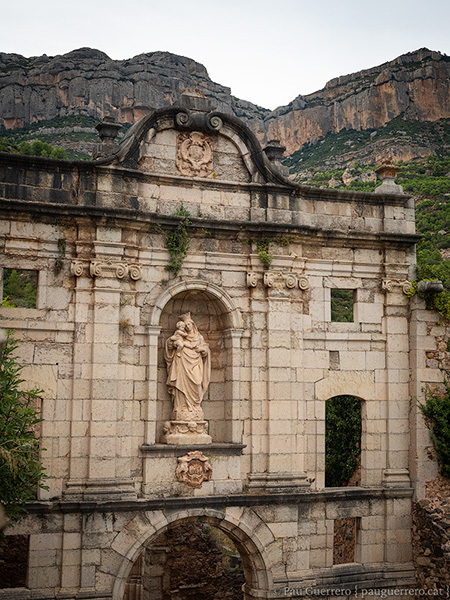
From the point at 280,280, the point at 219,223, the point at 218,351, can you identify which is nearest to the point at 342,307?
the point at 280,280

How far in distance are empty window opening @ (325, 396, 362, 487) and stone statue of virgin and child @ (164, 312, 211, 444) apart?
9176mm

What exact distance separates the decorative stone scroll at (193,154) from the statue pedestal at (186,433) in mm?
5327

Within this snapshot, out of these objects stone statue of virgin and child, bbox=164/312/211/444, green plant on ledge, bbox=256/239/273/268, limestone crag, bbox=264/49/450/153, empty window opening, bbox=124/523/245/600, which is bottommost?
empty window opening, bbox=124/523/245/600

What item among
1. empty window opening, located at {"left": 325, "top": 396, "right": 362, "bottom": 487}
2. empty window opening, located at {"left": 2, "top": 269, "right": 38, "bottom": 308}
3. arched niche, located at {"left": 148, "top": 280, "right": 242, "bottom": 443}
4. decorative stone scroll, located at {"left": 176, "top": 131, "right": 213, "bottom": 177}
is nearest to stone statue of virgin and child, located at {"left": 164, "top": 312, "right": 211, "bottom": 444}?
arched niche, located at {"left": 148, "top": 280, "right": 242, "bottom": 443}

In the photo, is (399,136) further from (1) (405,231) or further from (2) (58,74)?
(1) (405,231)

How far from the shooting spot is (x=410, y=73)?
196 feet

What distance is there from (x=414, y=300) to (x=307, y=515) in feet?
18.1

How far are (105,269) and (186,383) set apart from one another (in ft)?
9.54

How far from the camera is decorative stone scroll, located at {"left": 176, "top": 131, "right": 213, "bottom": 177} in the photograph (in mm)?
15789

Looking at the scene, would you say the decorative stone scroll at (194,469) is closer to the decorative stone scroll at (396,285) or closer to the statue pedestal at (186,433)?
the statue pedestal at (186,433)

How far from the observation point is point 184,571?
776 inches

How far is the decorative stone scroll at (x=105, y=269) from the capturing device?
48.1 ft

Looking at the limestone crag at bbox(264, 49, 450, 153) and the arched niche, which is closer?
the arched niche

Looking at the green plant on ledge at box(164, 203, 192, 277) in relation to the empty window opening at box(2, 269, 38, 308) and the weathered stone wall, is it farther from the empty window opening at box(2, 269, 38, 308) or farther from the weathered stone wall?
the empty window opening at box(2, 269, 38, 308)
